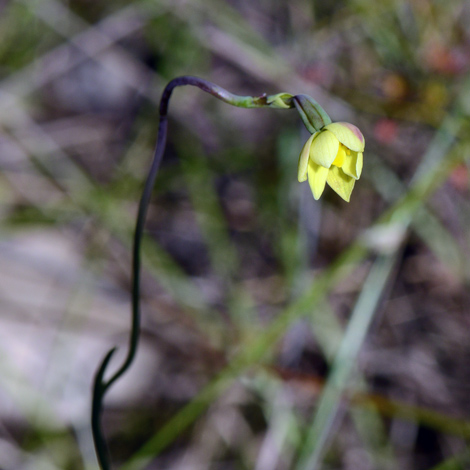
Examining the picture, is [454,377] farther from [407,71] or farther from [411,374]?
[407,71]

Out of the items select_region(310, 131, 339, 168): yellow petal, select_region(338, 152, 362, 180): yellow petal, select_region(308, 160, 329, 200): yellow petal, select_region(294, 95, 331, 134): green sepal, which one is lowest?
select_region(308, 160, 329, 200): yellow petal

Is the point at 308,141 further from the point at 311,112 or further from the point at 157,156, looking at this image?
the point at 157,156

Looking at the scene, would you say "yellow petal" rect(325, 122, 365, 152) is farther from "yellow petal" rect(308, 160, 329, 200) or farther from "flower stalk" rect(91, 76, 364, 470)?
"yellow petal" rect(308, 160, 329, 200)

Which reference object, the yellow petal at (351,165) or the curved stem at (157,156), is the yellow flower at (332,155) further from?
the curved stem at (157,156)

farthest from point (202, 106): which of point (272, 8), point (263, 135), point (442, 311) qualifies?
point (442, 311)

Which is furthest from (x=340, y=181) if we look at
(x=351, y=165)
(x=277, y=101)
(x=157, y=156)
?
(x=157, y=156)

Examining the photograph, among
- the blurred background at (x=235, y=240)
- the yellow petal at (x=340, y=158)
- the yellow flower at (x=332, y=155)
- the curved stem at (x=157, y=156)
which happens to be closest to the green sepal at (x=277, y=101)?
the curved stem at (x=157, y=156)

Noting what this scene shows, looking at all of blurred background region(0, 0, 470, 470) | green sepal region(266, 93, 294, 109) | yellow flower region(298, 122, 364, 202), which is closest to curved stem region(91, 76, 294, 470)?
green sepal region(266, 93, 294, 109)
